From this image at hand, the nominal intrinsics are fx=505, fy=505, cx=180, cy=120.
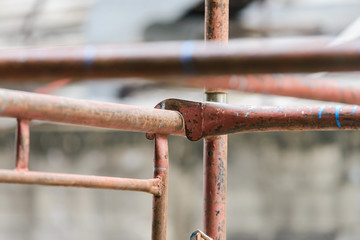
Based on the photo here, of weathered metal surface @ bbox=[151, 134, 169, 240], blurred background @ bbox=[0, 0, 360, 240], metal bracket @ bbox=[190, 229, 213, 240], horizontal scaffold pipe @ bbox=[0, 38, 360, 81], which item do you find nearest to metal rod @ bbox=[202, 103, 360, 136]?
weathered metal surface @ bbox=[151, 134, 169, 240]

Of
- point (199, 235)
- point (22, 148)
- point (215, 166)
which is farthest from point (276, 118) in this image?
point (22, 148)

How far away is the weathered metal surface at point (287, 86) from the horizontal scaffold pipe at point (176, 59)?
0.03 metres

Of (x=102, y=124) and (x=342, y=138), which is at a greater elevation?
(x=342, y=138)

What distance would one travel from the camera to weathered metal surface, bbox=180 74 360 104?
0.57 meters

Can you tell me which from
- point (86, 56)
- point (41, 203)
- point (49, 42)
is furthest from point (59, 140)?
point (86, 56)

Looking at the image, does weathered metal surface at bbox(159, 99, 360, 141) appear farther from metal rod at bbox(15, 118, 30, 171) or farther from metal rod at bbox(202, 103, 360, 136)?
metal rod at bbox(15, 118, 30, 171)

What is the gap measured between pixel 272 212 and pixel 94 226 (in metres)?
1.42

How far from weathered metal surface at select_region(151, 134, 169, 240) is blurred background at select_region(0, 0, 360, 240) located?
1876 mm

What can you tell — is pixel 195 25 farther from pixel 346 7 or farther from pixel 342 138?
pixel 342 138

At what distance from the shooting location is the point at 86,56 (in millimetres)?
511

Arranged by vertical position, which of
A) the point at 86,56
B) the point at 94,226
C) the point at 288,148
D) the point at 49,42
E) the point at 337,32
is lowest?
the point at 94,226

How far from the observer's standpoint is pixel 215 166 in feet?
4.19

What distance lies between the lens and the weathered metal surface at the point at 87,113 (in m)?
0.91

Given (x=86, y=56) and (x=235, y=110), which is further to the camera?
(x=235, y=110)
